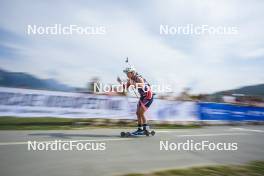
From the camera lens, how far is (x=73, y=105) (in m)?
14.1

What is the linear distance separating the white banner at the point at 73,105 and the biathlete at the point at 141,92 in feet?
14.3

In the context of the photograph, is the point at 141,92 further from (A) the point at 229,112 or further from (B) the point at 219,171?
(A) the point at 229,112

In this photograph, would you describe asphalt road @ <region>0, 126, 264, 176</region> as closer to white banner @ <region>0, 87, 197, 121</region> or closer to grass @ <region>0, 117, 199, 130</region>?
grass @ <region>0, 117, 199, 130</region>

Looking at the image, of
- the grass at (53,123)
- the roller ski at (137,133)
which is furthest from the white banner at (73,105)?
the roller ski at (137,133)

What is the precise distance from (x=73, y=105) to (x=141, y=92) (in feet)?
15.0

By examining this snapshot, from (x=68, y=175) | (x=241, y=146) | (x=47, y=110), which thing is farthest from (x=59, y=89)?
(x=68, y=175)

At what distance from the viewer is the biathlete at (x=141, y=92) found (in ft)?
34.1

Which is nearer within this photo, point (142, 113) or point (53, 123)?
point (142, 113)

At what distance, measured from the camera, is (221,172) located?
6090 millimetres

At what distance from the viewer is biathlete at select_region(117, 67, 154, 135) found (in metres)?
10.4

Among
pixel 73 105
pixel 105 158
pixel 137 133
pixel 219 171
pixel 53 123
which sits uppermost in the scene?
pixel 73 105

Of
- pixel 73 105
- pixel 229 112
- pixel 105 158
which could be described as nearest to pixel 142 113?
pixel 105 158

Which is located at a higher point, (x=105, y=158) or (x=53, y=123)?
(x=53, y=123)

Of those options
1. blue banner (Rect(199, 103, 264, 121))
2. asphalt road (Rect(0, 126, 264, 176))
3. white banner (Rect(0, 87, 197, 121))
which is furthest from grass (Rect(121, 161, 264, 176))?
blue banner (Rect(199, 103, 264, 121))
